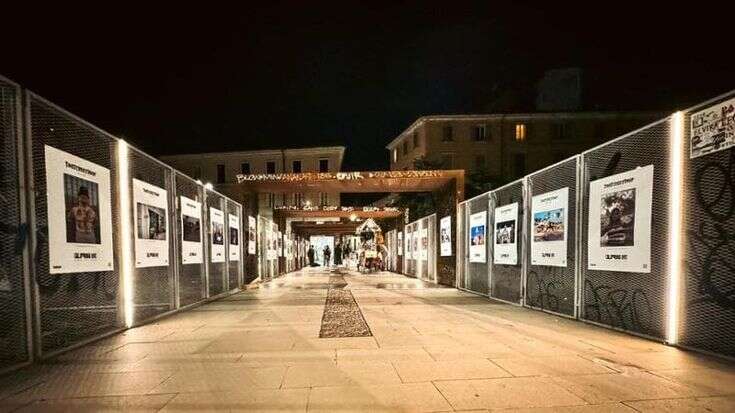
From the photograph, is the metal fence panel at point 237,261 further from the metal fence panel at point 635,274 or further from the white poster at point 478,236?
the metal fence panel at point 635,274

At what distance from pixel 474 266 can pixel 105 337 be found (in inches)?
335

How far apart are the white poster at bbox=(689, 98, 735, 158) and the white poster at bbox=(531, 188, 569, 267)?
8.00 ft

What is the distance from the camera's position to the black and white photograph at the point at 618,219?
5.43m

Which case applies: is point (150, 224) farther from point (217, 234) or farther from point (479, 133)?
point (479, 133)

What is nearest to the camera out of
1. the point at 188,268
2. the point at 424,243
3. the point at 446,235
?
the point at 188,268

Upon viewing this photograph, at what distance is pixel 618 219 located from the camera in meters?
5.65

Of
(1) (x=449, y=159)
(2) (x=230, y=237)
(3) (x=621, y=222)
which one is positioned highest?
(1) (x=449, y=159)

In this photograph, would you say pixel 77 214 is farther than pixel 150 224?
No

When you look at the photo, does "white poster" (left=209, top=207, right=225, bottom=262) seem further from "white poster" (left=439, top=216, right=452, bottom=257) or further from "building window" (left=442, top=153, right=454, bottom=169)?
"building window" (left=442, top=153, right=454, bottom=169)

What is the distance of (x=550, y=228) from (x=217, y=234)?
749cm

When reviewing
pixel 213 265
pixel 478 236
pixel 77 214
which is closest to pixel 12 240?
pixel 77 214

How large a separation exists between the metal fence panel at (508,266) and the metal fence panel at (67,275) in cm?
709

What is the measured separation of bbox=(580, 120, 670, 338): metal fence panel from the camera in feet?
16.2

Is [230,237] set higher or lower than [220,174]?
lower
